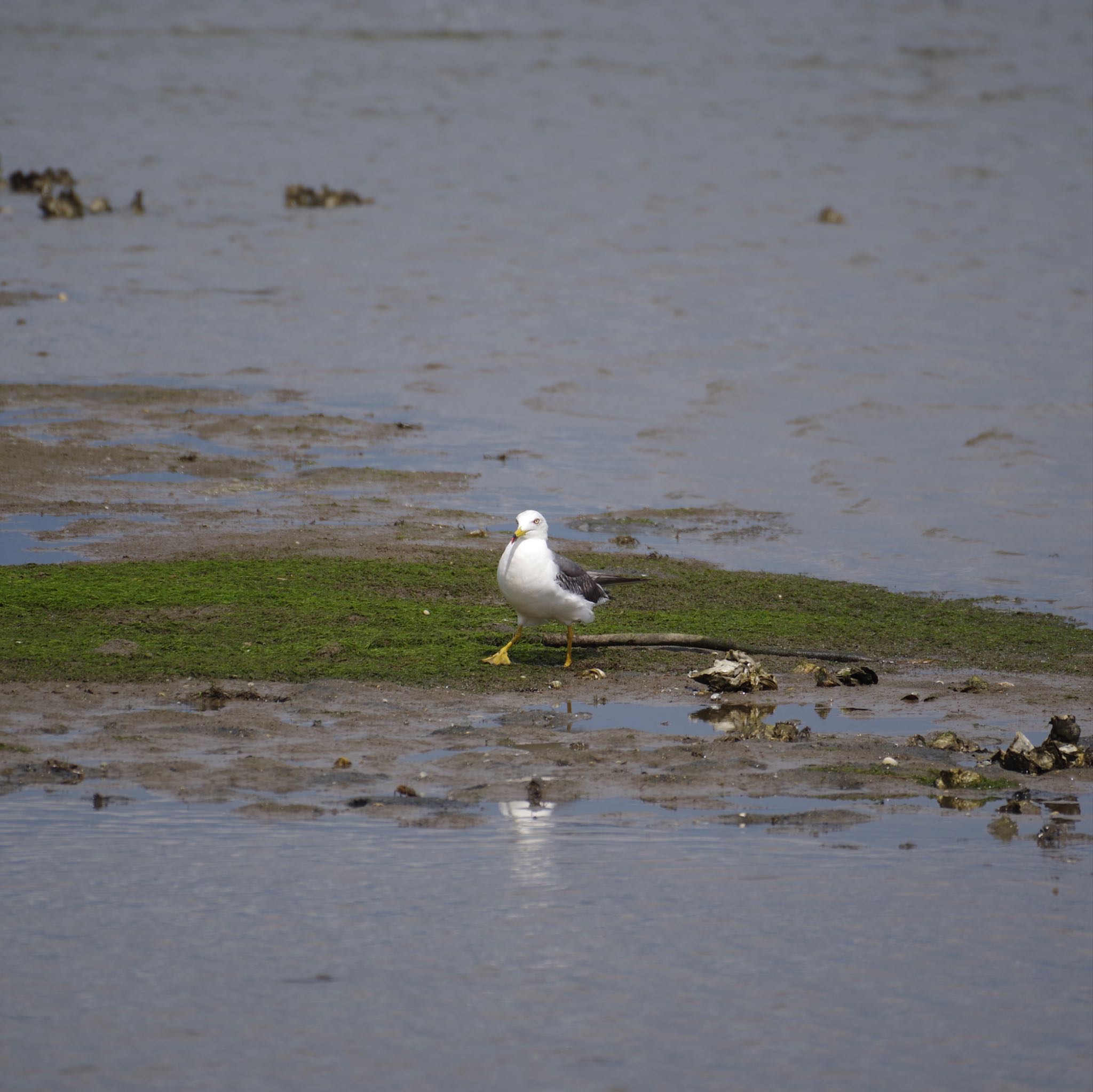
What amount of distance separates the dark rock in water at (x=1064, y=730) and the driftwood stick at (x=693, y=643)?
202 cm

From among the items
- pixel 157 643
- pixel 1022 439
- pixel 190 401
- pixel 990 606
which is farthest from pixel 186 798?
pixel 1022 439

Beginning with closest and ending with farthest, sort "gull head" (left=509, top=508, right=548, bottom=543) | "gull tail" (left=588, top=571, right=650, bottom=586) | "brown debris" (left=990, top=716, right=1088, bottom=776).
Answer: "brown debris" (left=990, top=716, right=1088, bottom=776)
"gull head" (left=509, top=508, right=548, bottom=543)
"gull tail" (left=588, top=571, right=650, bottom=586)

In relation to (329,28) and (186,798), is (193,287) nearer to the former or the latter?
(186,798)

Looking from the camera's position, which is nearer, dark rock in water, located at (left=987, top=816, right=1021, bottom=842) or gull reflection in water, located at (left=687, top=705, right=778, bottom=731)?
dark rock in water, located at (left=987, top=816, right=1021, bottom=842)

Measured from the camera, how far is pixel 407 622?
1002 centimetres

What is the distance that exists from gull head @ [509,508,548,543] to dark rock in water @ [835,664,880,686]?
1912mm

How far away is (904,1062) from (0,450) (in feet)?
36.1

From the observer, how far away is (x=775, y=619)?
10.5 metres

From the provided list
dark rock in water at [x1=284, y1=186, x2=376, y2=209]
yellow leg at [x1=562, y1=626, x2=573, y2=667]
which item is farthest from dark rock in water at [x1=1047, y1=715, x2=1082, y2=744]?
dark rock in water at [x1=284, y1=186, x2=376, y2=209]

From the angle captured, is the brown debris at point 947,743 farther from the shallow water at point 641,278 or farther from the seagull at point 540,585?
the shallow water at point 641,278

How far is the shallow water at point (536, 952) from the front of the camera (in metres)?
4.91

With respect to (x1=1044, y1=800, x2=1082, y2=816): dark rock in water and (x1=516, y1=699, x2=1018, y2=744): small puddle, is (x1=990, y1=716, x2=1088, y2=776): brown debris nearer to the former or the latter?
(x1=1044, y1=800, x2=1082, y2=816): dark rock in water

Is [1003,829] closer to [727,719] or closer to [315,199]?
[727,719]

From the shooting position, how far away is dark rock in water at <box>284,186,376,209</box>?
96.0 feet
